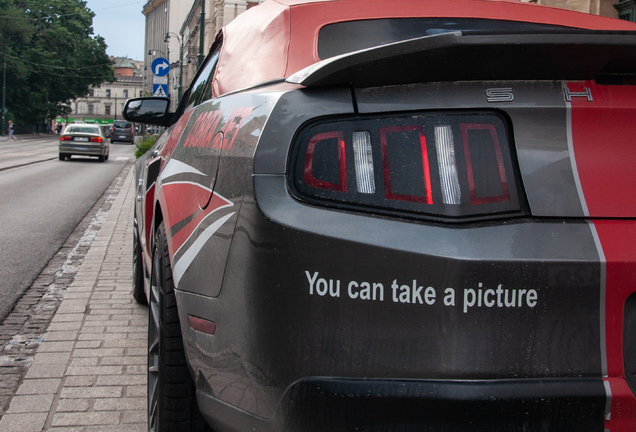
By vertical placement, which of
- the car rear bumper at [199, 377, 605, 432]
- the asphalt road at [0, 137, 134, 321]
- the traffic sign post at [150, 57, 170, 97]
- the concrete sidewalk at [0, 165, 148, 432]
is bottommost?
the asphalt road at [0, 137, 134, 321]

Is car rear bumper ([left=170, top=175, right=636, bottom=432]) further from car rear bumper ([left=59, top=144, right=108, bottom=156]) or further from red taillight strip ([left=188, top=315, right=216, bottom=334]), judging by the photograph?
car rear bumper ([left=59, top=144, right=108, bottom=156])

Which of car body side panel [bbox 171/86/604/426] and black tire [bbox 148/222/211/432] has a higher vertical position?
car body side panel [bbox 171/86/604/426]

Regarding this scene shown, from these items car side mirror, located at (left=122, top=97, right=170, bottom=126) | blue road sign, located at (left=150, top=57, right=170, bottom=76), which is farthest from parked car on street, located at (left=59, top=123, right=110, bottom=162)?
car side mirror, located at (left=122, top=97, right=170, bottom=126)

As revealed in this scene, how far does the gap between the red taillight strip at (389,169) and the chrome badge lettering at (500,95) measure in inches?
7.0

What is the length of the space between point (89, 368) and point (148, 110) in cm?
149

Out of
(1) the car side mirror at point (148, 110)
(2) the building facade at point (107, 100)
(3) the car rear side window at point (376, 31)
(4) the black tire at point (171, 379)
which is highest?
(2) the building facade at point (107, 100)

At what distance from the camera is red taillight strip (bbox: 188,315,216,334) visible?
70.0 inches

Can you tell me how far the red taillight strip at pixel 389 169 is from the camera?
1.58 meters

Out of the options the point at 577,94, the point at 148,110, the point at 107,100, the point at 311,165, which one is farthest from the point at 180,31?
the point at 577,94

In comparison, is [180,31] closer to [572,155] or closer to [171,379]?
[171,379]

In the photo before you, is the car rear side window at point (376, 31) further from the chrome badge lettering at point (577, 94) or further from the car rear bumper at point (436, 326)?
the car rear bumper at point (436, 326)

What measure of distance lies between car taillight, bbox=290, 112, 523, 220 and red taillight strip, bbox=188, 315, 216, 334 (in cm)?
44

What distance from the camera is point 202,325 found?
1827 mm

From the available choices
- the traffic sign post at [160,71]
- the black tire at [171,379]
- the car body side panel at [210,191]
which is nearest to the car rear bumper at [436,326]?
the car body side panel at [210,191]
